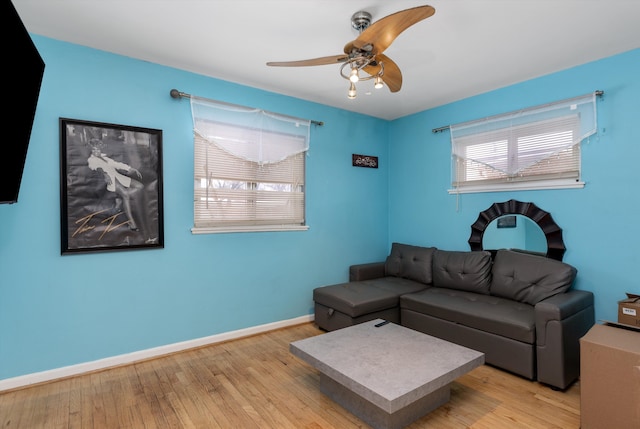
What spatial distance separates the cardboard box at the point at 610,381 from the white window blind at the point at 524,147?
1590 millimetres

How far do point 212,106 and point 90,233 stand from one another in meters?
1.52

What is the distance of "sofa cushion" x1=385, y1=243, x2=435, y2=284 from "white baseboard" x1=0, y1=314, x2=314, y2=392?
4.73 feet

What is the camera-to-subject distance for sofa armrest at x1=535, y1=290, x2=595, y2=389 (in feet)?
7.36

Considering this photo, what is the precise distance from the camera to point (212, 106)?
311cm

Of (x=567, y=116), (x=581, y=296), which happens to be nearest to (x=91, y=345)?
(x=581, y=296)

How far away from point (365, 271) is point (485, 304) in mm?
1433

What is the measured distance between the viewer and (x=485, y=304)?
284 cm

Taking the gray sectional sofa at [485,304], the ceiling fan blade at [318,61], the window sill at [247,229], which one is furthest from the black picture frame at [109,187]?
the gray sectional sofa at [485,304]

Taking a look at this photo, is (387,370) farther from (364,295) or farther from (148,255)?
(148,255)

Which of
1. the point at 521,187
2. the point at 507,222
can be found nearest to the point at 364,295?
the point at 507,222

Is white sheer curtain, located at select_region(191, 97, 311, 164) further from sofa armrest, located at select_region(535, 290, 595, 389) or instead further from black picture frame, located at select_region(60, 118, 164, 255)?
sofa armrest, located at select_region(535, 290, 595, 389)

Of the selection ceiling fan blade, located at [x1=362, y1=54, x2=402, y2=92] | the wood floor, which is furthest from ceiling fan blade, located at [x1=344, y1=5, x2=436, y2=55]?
the wood floor

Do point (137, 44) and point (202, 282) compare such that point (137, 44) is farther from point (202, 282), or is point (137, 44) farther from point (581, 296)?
point (581, 296)

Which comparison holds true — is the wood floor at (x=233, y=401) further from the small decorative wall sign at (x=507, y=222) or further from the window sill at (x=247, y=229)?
the small decorative wall sign at (x=507, y=222)
